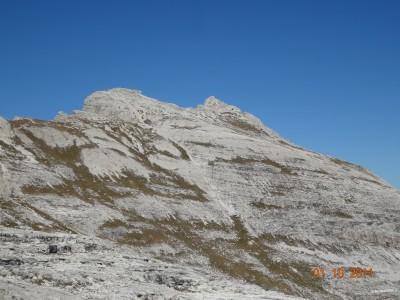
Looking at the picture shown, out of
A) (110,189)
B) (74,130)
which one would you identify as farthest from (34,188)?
(74,130)

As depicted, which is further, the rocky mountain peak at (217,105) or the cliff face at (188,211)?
the rocky mountain peak at (217,105)
